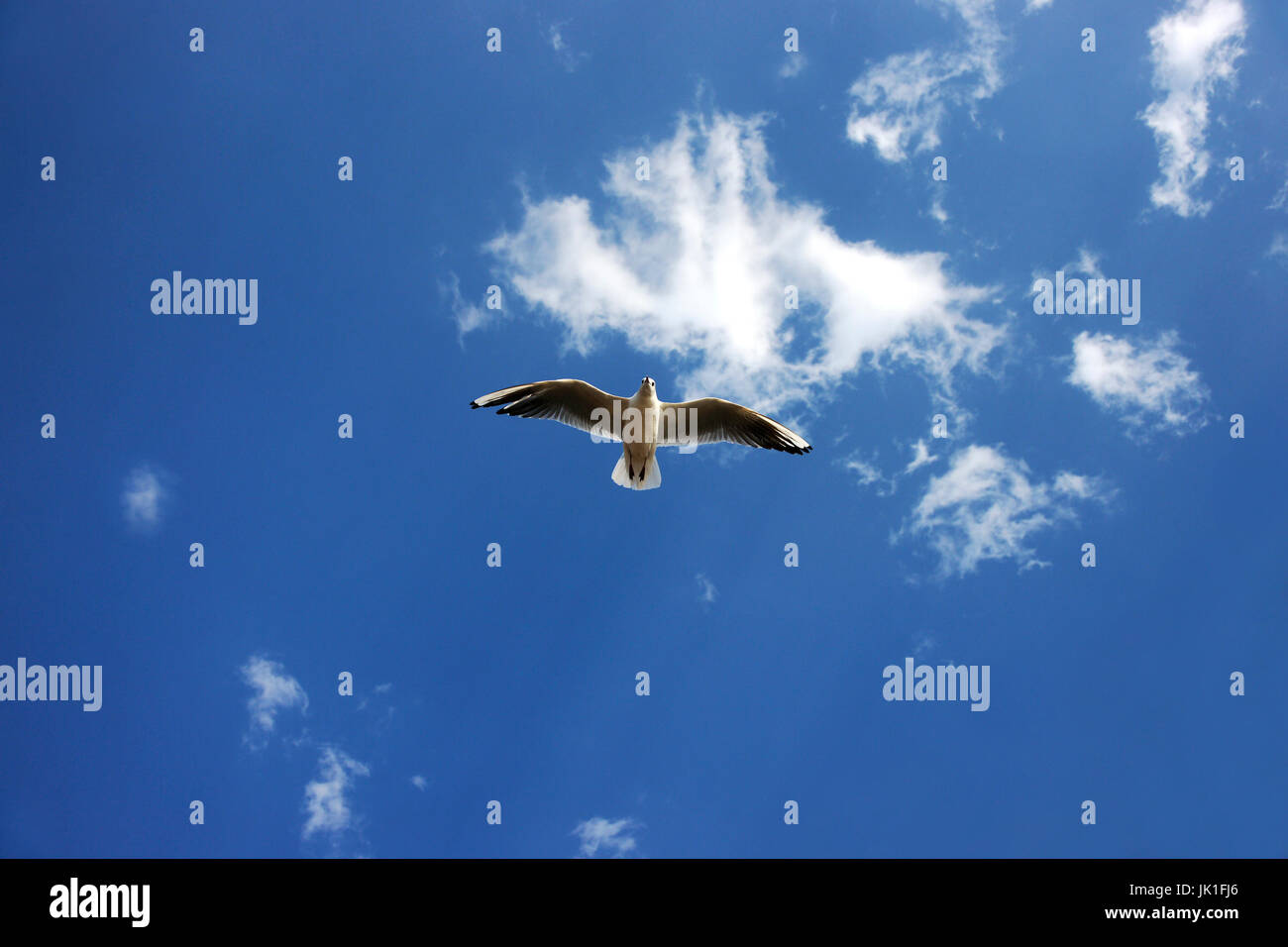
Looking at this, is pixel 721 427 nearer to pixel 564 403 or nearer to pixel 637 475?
pixel 637 475

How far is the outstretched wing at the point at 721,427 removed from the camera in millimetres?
14203

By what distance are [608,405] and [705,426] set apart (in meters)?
1.82

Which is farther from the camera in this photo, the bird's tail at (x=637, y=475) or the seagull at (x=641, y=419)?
the bird's tail at (x=637, y=475)

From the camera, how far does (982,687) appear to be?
1709 centimetres

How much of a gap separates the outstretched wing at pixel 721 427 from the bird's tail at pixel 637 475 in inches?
18.6

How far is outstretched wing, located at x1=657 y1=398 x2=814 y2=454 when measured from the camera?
14.2 meters

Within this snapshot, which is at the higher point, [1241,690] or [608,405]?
[608,405]

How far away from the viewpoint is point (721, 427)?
14.7m

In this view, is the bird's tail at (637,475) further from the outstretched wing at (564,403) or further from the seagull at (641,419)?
the outstretched wing at (564,403)

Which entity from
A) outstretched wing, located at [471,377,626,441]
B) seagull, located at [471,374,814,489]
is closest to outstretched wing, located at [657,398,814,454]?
seagull, located at [471,374,814,489]

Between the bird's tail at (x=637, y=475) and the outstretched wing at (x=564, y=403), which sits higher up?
the outstretched wing at (x=564, y=403)

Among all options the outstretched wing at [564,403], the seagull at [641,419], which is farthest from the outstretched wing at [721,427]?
the outstretched wing at [564,403]
